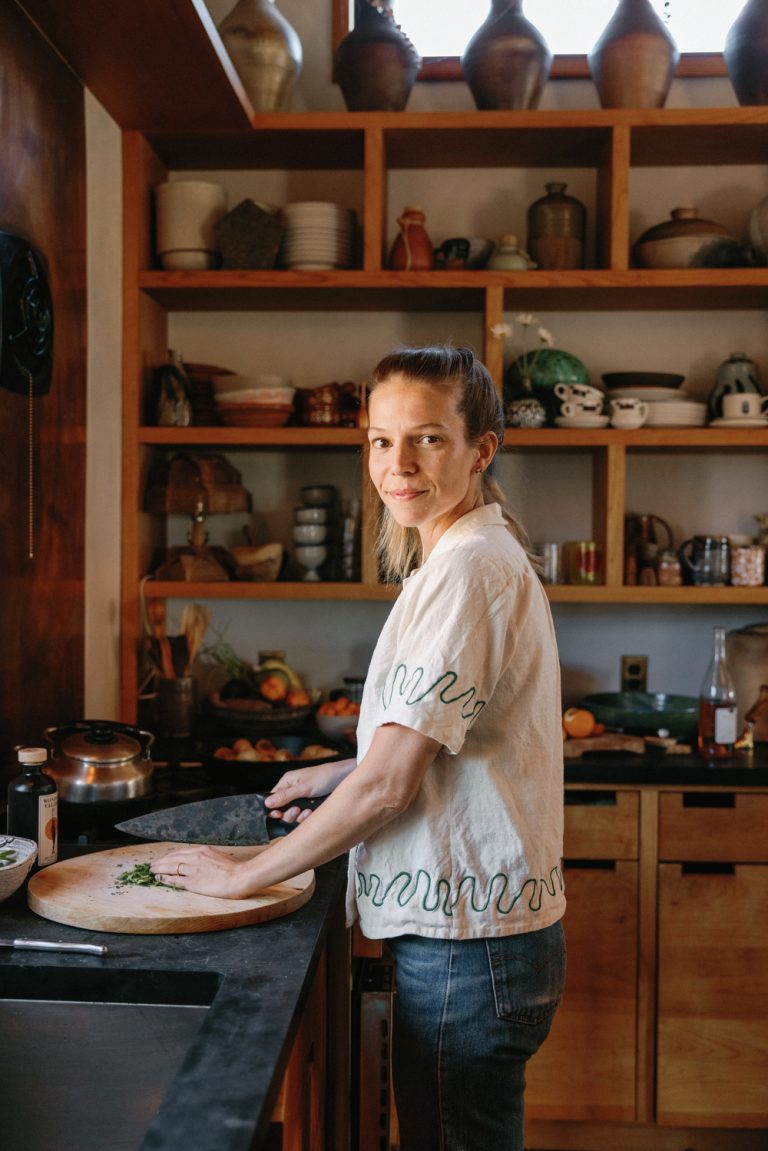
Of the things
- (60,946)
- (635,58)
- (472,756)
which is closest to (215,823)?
(60,946)

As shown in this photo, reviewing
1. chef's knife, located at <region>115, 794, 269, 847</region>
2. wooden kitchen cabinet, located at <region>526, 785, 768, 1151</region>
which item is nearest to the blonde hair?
chef's knife, located at <region>115, 794, 269, 847</region>

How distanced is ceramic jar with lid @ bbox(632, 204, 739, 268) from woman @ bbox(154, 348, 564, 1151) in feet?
5.32

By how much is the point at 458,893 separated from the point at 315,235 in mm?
2025

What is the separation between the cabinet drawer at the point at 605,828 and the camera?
2494 millimetres

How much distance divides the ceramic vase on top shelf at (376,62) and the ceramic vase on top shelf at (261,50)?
0.15 m

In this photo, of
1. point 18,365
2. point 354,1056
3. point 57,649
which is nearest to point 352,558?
point 57,649

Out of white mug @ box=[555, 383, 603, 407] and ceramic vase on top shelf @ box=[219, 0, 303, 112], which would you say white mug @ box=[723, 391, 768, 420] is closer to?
white mug @ box=[555, 383, 603, 407]

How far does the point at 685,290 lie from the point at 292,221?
1.08m

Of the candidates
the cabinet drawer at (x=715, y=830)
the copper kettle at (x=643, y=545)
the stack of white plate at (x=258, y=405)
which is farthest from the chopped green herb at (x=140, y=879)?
the copper kettle at (x=643, y=545)

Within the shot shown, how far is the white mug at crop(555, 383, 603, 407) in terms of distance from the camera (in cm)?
278

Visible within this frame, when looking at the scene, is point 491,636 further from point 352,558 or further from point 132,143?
point 132,143

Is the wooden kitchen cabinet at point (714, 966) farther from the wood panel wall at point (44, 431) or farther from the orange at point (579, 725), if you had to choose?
the wood panel wall at point (44, 431)

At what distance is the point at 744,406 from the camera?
2.76m

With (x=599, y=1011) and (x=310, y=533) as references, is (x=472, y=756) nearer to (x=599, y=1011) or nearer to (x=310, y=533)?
(x=599, y=1011)
